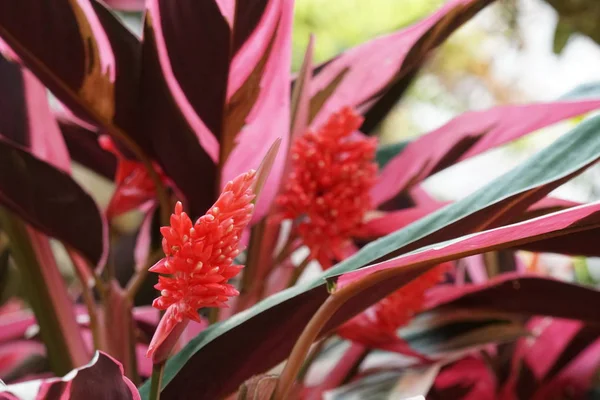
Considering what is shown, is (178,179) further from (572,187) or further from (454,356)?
(572,187)

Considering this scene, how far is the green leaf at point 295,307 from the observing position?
27 centimetres

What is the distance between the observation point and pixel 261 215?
0.39m

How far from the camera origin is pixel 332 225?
0.35m

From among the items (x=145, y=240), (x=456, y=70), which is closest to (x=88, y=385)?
(x=145, y=240)

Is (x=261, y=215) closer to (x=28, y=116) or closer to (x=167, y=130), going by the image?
(x=167, y=130)

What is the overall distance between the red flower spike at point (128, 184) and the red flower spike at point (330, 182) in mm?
107

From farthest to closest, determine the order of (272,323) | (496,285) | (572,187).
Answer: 1. (572,187)
2. (496,285)
3. (272,323)

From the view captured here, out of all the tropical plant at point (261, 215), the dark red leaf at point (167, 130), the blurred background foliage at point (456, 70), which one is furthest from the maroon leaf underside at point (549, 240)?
the blurred background foliage at point (456, 70)

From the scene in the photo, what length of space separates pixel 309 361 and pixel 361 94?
197 mm

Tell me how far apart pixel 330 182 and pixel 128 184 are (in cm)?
15

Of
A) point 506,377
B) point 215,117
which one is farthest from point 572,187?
point 215,117

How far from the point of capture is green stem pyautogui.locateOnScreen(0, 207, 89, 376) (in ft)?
1.38

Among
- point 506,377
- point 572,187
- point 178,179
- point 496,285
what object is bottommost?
point 572,187

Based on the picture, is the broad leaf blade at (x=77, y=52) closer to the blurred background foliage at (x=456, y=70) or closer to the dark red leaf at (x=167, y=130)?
the dark red leaf at (x=167, y=130)
